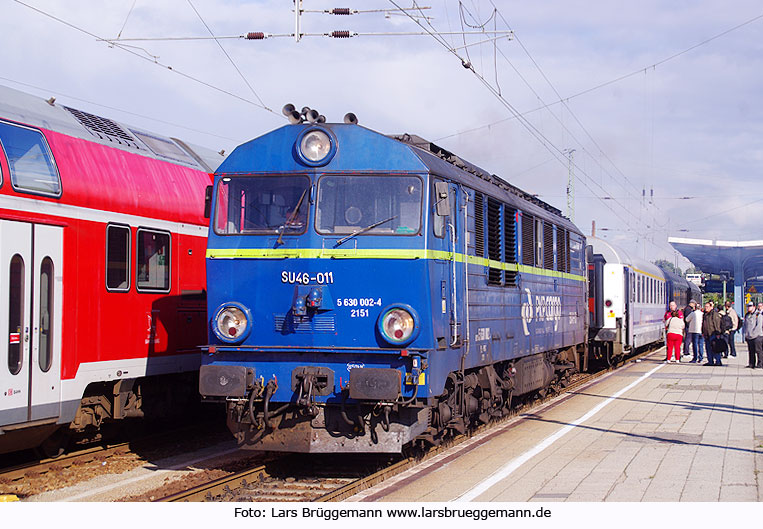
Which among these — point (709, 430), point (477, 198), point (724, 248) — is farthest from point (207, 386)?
point (724, 248)

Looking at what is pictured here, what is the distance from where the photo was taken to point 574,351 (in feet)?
62.4

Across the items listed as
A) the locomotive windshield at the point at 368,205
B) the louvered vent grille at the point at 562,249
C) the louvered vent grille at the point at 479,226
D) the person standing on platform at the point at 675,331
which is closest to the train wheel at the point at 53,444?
the locomotive windshield at the point at 368,205

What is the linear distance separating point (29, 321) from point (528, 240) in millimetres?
7501

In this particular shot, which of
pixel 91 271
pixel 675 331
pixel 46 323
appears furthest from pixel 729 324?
pixel 46 323

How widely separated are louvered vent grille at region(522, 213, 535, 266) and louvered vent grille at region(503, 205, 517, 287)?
0.52m

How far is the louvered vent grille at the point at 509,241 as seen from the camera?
483 inches

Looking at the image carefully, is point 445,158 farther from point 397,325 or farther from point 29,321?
point 29,321

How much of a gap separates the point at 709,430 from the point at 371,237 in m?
5.94

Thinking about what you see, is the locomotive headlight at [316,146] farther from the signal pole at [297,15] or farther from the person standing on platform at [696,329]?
the person standing on platform at [696,329]

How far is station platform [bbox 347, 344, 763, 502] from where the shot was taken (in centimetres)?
801

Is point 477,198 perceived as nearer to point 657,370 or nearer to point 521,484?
point 521,484

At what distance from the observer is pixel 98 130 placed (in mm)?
11461

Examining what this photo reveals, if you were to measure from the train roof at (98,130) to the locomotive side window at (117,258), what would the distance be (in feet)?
3.95

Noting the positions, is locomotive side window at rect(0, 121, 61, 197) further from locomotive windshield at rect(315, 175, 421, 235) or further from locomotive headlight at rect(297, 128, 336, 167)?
locomotive windshield at rect(315, 175, 421, 235)
